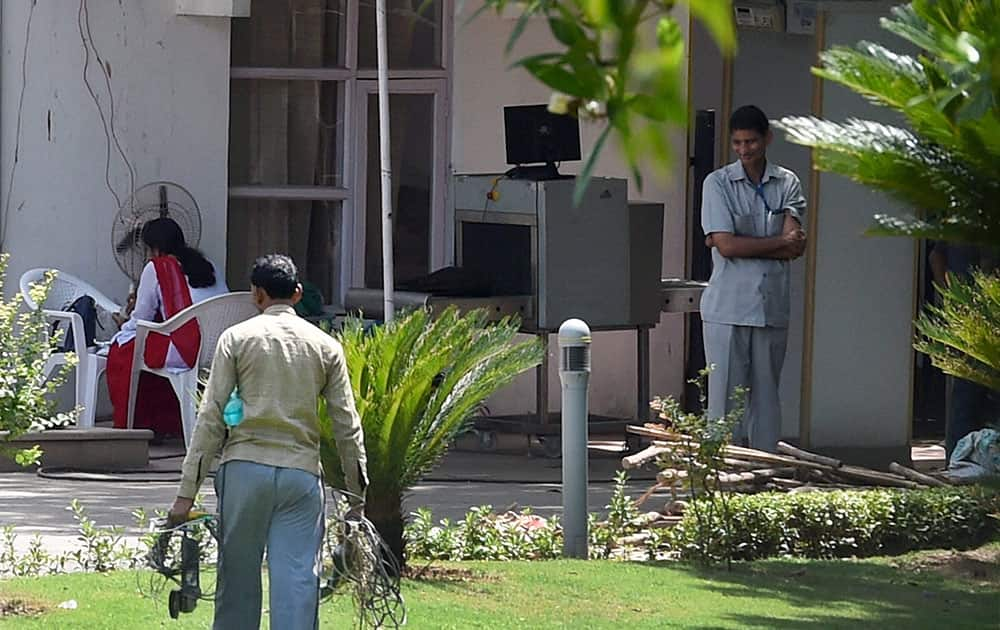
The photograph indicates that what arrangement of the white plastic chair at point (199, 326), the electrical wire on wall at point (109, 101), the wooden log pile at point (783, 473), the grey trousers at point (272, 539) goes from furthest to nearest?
the electrical wire on wall at point (109, 101)
the white plastic chair at point (199, 326)
the wooden log pile at point (783, 473)
the grey trousers at point (272, 539)

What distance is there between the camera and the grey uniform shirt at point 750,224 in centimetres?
1016

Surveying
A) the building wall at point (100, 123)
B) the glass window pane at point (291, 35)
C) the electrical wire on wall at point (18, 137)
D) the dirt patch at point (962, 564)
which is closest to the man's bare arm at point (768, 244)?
the dirt patch at point (962, 564)

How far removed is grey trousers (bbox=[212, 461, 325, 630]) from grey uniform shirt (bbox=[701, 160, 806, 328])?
4388mm

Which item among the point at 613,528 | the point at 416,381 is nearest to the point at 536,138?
the point at 613,528

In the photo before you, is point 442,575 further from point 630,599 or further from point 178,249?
point 178,249

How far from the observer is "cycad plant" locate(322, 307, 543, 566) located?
7906 millimetres

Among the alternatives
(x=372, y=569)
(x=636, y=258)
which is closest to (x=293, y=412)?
(x=372, y=569)

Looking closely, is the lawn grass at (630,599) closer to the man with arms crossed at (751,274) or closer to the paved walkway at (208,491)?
the paved walkway at (208,491)

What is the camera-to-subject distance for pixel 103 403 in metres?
12.4

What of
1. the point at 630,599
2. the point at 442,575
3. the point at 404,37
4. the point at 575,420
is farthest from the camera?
the point at 404,37

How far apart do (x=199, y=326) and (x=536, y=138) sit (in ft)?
8.10

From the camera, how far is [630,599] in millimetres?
7707

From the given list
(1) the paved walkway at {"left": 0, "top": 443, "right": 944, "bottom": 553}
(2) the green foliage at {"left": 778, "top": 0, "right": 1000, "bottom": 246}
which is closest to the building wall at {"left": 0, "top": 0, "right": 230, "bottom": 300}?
(1) the paved walkway at {"left": 0, "top": 443, "right": 944, "bottom": 553}

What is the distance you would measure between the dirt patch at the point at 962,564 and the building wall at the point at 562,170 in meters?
4.60
